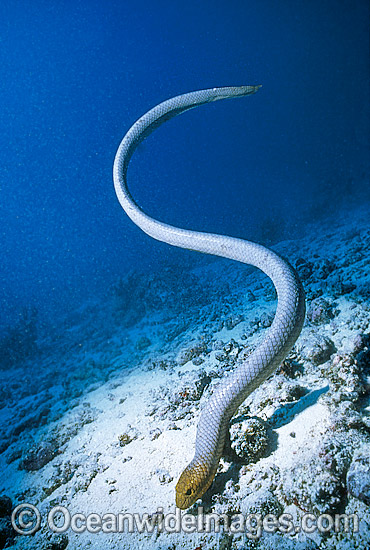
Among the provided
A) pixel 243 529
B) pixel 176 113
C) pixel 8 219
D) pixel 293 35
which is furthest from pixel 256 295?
pixel 8 219

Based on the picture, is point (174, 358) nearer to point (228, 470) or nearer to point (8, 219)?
point (228, 470)

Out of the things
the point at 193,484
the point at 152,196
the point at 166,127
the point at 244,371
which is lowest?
the point at 193,484

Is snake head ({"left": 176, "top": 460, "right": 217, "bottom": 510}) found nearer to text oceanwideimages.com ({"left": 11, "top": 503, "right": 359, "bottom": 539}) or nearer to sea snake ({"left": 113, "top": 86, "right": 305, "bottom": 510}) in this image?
sea snake ({"left": 113, "top": 86, "right": 305, "bottom": 510})

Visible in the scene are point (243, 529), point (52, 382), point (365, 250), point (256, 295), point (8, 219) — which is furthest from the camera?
point (8, 219)

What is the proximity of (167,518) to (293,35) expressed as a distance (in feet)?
287

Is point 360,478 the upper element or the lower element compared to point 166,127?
lower

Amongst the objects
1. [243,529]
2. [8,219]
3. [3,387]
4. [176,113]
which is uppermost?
[8,219]

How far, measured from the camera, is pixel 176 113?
14.9 ft

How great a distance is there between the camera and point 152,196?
95.2 metres
